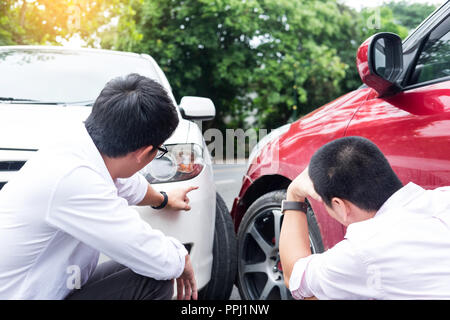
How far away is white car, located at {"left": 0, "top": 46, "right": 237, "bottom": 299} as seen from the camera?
2059 mm

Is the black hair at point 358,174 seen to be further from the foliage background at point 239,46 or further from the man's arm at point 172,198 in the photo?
the foliage background at point 239,46

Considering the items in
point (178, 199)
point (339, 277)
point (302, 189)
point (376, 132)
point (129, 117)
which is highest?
point (129, 117)

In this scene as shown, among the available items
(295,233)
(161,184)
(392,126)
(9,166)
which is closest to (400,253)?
(295,233)

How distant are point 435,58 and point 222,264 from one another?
145 cm

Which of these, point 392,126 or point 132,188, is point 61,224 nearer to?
point 132,188

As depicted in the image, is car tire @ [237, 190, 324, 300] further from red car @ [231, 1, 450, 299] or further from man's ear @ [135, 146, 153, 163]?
man's ear @ [135, 146, 153, 163]

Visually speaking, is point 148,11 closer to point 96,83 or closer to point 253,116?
point 253,116

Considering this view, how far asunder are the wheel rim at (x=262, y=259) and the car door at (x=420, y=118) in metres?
0.75

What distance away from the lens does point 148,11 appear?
1759cm

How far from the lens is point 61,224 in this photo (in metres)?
1.39

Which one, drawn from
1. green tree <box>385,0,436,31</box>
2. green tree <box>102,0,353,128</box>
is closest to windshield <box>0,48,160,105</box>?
green tree <box>102,0,353,128</box>

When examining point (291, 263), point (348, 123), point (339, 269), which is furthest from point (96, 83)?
point (339, 269)

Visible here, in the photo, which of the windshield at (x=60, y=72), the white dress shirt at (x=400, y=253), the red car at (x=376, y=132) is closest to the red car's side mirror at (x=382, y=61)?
the red car at (x=376, y=132)

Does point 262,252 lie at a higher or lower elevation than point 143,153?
lower
